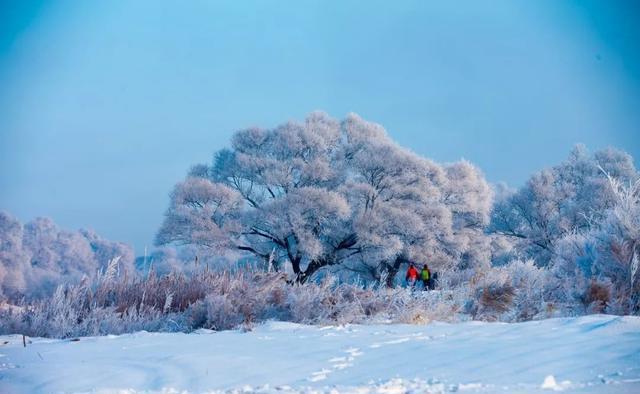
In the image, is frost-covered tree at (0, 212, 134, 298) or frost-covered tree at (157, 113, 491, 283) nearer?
frost-covered tree at (157, 113, 491, 283)

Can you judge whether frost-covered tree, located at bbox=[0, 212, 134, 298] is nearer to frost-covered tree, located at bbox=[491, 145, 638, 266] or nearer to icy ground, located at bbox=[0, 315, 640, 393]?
frost-covered tree, located at bbox=[491, 145, 638, 266]

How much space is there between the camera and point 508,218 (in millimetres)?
33969

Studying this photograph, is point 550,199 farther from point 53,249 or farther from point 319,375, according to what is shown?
point 53,249

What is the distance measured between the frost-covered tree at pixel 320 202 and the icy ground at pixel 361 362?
20687mm

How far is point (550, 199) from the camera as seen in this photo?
33.3m

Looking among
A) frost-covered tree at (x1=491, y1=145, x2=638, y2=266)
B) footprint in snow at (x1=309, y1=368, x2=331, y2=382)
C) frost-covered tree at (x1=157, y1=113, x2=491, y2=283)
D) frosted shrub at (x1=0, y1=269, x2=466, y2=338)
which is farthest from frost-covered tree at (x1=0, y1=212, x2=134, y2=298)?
footprint in snow at (x1=309, y1=368, x2=331, y2=382)

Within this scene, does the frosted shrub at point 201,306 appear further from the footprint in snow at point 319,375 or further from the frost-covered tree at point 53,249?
the frost-covered tree at point 53,249

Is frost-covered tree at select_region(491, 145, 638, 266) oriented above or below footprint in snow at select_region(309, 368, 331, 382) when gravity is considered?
above

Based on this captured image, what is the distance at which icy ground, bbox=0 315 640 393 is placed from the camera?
3275 millimetres

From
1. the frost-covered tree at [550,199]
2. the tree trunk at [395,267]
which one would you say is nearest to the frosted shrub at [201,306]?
the tree trunk at [395,267]

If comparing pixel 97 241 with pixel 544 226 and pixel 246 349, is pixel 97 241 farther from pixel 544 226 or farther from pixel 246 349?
pixel 246 349

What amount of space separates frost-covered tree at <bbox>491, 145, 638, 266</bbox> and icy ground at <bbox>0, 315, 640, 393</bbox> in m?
27.2

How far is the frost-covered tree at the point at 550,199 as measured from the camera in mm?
31062

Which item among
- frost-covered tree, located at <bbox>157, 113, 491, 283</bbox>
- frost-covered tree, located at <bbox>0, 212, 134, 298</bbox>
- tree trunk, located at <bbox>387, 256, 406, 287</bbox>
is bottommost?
tree trunk, located at <bbox>387, 256, 406, 287</bbox>
